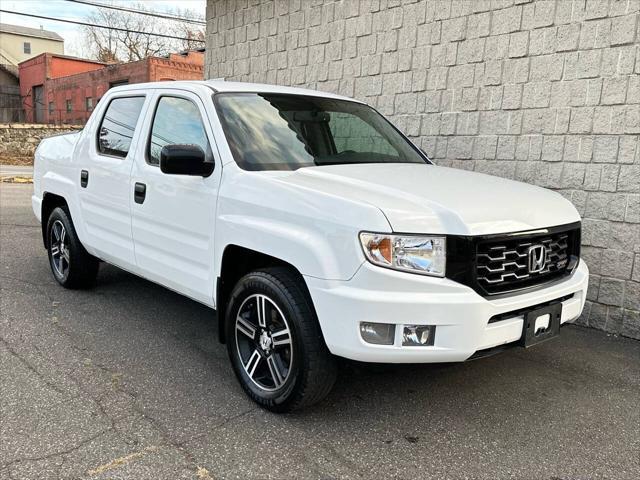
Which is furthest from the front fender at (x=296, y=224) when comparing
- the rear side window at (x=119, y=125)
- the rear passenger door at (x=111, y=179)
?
the rear side window at (x=119, y=125)

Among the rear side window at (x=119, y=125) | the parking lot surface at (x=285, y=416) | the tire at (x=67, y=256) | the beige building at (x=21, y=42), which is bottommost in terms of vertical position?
the parking lot surface at (x=285, y=416)

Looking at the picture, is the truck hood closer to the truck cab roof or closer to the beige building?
the truck cab roof

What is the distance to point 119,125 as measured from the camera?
191 inches

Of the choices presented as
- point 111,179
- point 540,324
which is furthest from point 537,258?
point 111,179

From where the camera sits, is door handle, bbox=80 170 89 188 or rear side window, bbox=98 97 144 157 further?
door handle, bbox=80 170 89 188

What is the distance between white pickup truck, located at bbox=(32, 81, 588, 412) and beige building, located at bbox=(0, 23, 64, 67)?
5929 cm

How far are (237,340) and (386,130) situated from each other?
2257mm

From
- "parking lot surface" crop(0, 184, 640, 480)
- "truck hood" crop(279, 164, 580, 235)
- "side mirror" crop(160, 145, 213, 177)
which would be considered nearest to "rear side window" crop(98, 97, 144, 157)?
"side mirror" crop(160, 145, 213, 177)

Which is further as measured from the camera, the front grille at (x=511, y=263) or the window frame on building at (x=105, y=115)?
the window frame on building at (x=105, y=115)

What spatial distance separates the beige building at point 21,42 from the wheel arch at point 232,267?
197 feet

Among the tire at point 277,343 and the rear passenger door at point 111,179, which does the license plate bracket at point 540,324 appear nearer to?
the tire at point 277,343

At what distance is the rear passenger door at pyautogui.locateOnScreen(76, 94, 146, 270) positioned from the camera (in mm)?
4484

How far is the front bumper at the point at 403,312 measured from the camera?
2764mm

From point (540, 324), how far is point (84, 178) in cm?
392
